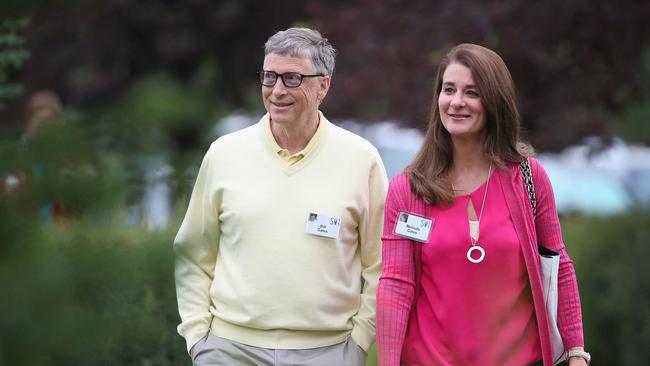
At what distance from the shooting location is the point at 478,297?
3.80m

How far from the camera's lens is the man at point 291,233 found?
163 inches

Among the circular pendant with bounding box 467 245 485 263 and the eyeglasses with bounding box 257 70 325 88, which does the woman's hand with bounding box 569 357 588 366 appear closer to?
the circular pendant with bounding box 467 245 485 263

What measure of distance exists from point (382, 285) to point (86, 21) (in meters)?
2.90

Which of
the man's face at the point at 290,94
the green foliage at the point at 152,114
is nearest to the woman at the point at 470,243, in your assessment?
the man's face at the point at 290,94

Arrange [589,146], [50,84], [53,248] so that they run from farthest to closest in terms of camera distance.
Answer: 1. [589,146]
2. [50,84]
3. [53,248]

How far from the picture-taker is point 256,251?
13.6 ft

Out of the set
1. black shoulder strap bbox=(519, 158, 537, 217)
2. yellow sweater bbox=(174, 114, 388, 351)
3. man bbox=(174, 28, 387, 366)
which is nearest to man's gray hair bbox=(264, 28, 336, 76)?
man bbox=(174, 28, 387, 366)

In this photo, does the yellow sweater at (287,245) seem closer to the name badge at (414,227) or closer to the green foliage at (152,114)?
the name badge at (414,227)

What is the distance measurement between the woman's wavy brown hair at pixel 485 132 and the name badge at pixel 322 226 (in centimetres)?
36

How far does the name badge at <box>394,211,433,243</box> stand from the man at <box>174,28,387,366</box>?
1.20 feet

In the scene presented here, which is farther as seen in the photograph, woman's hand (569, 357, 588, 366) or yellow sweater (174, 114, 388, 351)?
yellow sweater (174, 114, 388, 351)

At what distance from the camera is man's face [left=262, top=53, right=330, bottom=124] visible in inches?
167

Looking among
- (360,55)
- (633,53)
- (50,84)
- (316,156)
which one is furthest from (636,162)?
(50,84)

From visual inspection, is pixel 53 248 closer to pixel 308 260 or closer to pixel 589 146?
pixel 308 260
